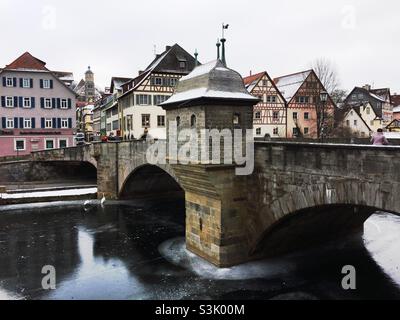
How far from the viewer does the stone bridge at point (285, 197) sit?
1088 centimetres

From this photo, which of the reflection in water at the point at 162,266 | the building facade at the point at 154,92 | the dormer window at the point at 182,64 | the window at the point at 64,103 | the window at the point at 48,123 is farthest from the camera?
the window at the point at 64,103

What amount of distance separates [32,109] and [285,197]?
41.2m

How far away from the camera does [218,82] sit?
50.4 feet

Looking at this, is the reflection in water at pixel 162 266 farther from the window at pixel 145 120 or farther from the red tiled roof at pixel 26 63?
the red tiled roof at pixel 26 63

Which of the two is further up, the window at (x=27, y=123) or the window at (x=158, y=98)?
the window at (x=158, y=98)

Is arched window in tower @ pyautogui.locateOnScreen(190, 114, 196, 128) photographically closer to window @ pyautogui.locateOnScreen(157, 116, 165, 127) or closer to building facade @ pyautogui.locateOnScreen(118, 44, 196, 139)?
building facade @ pyautogui.locateOnScreen(118, 44, 196, 139)

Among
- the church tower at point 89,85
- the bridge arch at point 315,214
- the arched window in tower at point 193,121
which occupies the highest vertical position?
the church tower at point 89,85

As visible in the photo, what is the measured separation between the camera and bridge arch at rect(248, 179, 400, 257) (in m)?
10.9

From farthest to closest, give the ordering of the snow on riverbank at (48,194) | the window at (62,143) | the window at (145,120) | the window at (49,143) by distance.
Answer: the window at (62,143)
the window at (49,143)
the window at (145,120)
the snow on riverbank at (48,194)

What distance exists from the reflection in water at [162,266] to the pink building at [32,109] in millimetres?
24557

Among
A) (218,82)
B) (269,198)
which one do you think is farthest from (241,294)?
(218,82)

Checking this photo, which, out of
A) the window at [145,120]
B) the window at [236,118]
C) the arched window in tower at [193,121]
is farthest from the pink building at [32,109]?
the window at [236,118]

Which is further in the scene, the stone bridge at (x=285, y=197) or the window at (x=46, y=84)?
the window at (x=46, y=84)
